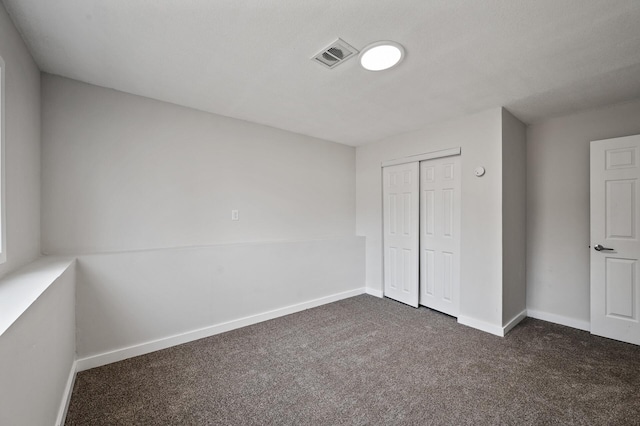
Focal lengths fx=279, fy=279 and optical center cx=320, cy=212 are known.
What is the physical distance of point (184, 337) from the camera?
274 cm

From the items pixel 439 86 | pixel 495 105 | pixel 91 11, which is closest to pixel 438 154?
pixel 495 105

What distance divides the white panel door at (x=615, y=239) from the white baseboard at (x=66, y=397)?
4.54m

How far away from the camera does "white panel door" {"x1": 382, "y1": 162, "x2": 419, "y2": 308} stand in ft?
12.3

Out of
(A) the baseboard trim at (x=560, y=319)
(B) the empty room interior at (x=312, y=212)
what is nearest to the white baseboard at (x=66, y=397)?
(B) the empty room interior at (x=312, y=212)

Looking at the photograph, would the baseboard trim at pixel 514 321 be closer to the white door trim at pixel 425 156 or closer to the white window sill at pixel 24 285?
the white door trim at pixel 425 156

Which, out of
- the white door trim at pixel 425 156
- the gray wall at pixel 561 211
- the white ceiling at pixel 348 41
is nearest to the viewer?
the white ceiling at pixel 348 41

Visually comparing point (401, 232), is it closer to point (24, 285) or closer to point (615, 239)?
point (615, 239)

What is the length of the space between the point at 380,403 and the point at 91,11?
2.95 m

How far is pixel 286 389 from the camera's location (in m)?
2.02

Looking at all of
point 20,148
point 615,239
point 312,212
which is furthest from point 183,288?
point 615,239

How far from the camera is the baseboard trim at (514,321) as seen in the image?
291cm

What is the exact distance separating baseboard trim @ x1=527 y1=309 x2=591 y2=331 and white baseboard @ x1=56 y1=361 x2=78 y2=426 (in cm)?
446

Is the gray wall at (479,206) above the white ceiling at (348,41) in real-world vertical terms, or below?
below

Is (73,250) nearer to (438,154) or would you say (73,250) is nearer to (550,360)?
(438,154)
